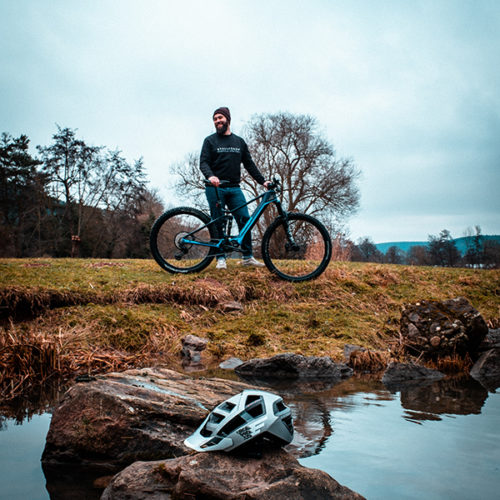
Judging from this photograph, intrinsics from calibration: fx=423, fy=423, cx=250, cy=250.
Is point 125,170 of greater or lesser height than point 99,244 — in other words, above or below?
above

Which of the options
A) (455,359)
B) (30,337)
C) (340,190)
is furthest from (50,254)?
(455,359)

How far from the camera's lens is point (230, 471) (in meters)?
1.91

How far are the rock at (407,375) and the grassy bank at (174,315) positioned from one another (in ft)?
3.37

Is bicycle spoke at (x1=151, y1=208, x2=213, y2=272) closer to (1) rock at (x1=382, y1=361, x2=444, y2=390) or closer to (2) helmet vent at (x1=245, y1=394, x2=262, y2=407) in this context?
(1) rock at (x1=382, y1=361, x2=444, y2=390)

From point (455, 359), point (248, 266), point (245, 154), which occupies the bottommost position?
point (455, 359)

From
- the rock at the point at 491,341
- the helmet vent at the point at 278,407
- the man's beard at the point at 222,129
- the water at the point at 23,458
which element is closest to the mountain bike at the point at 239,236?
the man's beard at the point at 222,129

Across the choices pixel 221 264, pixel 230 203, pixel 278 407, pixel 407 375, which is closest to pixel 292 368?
pixel 407 375

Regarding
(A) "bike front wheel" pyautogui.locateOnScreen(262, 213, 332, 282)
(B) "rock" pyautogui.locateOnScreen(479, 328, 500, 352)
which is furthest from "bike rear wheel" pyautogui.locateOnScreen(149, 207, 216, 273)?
(B) "rock" pyautogui.locateOnScreen(479, 328, 500, 352)

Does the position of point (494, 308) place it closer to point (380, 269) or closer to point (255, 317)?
point (380, 269)

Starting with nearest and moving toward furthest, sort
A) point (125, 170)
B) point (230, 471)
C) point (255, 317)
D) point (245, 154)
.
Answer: point (230, 471), point (255, 317), point (245, 154), point (125, 170)

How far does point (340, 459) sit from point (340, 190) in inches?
1089

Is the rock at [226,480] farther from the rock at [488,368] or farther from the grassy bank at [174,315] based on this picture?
the rock at [488,368]

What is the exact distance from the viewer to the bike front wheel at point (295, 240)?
737 centimetres

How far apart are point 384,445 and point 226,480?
1.18 meters
